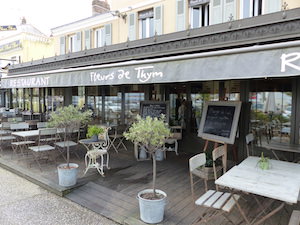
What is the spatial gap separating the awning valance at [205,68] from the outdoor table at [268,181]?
119 cm

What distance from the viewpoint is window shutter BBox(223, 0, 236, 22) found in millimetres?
7320

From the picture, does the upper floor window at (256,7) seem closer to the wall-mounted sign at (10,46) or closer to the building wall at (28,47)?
the building wall at (28,47)

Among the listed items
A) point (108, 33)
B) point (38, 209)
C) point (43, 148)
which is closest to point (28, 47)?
point (108, 33)

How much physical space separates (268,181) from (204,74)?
58.0 inches

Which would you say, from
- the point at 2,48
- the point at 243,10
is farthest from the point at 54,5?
the point at 243,10

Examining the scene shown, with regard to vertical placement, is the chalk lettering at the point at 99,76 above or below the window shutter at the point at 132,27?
below

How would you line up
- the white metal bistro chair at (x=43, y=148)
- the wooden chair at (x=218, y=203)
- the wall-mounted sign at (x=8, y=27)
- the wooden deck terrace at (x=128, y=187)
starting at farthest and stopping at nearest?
1. the wall-mounted sign at (x=8, y=27)
2. the white metal bistro chair at (x=43, y=148)
3. the wooden deck terrace at (x=128, y=187)
4. the wooden chair at (x=218, y=203)

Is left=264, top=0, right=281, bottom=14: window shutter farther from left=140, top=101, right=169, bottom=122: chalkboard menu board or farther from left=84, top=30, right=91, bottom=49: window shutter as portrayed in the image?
left=84, top=30, right=91, bottom=49: window shutter

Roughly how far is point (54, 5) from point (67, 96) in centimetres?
1262

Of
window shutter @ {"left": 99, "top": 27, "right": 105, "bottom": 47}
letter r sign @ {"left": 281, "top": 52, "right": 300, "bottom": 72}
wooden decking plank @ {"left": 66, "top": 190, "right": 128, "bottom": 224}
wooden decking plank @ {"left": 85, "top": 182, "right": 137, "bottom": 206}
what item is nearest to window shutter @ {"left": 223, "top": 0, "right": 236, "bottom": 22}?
letter r sign @ {"left": 281, "top": 52, "right": 300, "bottom": 72}

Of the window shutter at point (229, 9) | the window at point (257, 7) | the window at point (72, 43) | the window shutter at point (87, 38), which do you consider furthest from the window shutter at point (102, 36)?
the window at point (257, 7)

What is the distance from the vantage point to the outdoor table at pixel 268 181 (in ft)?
7.67

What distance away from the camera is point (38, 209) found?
3.62m

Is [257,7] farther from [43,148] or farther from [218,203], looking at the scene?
[43,148]
